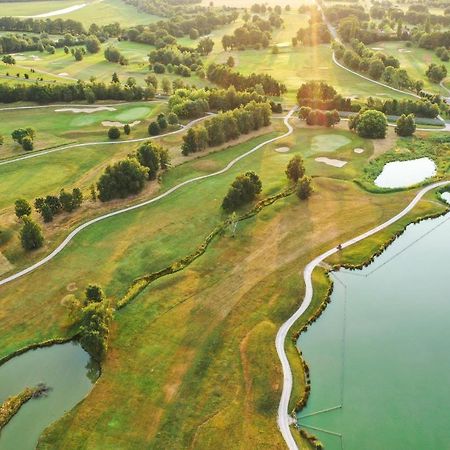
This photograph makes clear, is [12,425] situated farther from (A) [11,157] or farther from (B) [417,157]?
(B) [417,157]

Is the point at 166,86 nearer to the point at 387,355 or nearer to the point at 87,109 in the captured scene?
the point at 87,109

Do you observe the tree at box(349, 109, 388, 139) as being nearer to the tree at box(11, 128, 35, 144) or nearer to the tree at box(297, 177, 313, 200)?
the tree at box(297, 177, 313, 200)

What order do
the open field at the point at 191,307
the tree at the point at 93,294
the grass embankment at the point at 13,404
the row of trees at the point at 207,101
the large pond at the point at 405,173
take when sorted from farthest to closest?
the row of trees at the point at 207,101
the large pond at the point at 405,173
the tree at the point at 93,294
the grass embankment at the point at 13,404
the open field at the point at 191,307

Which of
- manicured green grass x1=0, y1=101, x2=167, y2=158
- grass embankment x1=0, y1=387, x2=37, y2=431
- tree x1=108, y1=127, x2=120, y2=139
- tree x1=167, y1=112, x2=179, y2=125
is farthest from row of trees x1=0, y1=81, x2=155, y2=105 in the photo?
grass embankment x1=0, y1=387, x2=37, y2=431

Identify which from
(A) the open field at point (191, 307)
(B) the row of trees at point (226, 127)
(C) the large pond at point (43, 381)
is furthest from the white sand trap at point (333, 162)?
(C) the large pond at point (43, 381)

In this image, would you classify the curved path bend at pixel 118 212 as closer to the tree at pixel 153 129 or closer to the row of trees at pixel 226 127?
the row of trees at pixel 226 127
